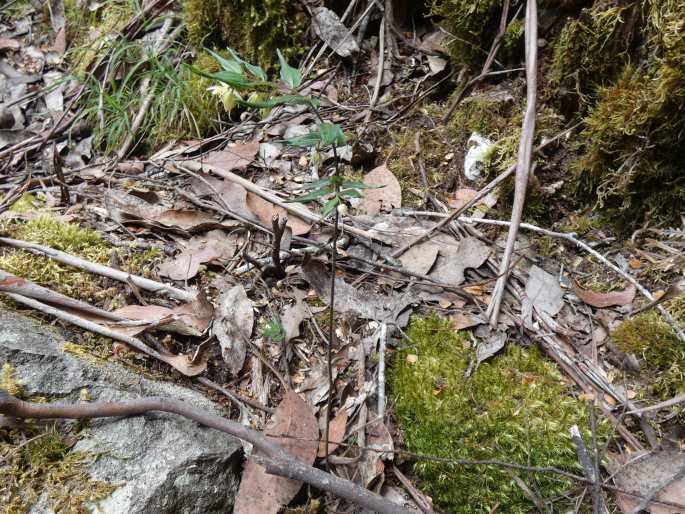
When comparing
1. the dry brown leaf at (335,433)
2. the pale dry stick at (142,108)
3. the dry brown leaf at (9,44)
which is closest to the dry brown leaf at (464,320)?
the dry brown leaf at (335,433)

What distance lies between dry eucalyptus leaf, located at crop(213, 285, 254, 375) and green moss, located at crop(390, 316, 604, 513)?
612 millimetres

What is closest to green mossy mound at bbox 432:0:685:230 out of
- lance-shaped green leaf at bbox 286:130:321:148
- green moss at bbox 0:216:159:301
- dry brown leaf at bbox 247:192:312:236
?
dry brown leaf at bbox 247:192:312:236

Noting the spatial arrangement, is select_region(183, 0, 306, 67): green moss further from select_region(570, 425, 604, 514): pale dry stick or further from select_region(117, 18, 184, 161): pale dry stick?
select_region(570, 425, 604, 514): pale dry stick

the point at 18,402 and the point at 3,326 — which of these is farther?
the point at 3,326

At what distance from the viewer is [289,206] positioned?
8.44 ft

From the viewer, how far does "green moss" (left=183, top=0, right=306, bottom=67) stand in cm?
332

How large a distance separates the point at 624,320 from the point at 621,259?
33cm

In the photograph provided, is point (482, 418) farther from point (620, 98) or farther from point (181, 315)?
point (620, 98)

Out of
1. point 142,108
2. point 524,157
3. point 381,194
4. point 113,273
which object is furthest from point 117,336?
point 142,108

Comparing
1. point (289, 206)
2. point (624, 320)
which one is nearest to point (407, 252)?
point (289, 206)

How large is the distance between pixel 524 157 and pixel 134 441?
189 centimetres

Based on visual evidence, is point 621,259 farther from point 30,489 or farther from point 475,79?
point 30,489

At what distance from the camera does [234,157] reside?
2934mm

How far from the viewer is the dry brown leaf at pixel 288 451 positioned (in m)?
1.65
